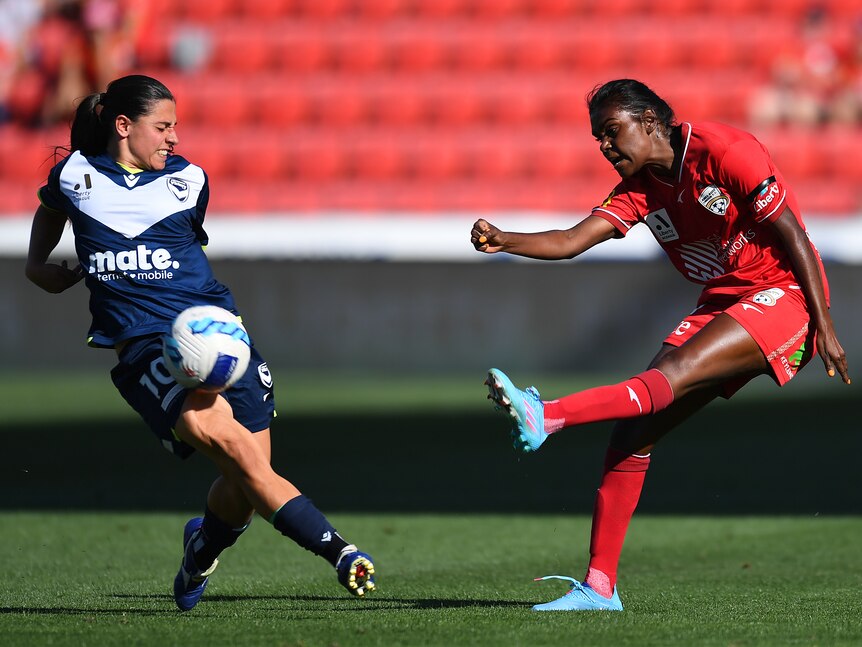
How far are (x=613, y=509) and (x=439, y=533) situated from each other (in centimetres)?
227

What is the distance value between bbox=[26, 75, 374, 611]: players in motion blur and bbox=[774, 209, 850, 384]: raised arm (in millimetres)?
1794

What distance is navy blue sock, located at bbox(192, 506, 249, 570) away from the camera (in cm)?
482

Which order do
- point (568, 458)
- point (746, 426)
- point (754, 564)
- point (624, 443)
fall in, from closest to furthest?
1. point (624, 443)
2. point (754, 564)
3. point (568, 458)
4. point (746, 426)

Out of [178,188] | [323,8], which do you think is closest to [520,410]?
[178,188]

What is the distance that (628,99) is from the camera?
480 centimetres

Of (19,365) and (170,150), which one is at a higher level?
(170,150)

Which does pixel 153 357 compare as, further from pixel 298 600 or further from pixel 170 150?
pixel 298 600

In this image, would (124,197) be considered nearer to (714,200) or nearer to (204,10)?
(714,200)

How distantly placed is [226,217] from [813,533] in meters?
9.10

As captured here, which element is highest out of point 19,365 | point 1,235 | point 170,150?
point 170,150

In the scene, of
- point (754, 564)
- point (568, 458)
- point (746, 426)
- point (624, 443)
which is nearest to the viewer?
point (624, 443)

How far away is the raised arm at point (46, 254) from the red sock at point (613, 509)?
2.03m

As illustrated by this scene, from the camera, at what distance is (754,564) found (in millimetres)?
6207

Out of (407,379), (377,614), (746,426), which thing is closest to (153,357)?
(377,614)
